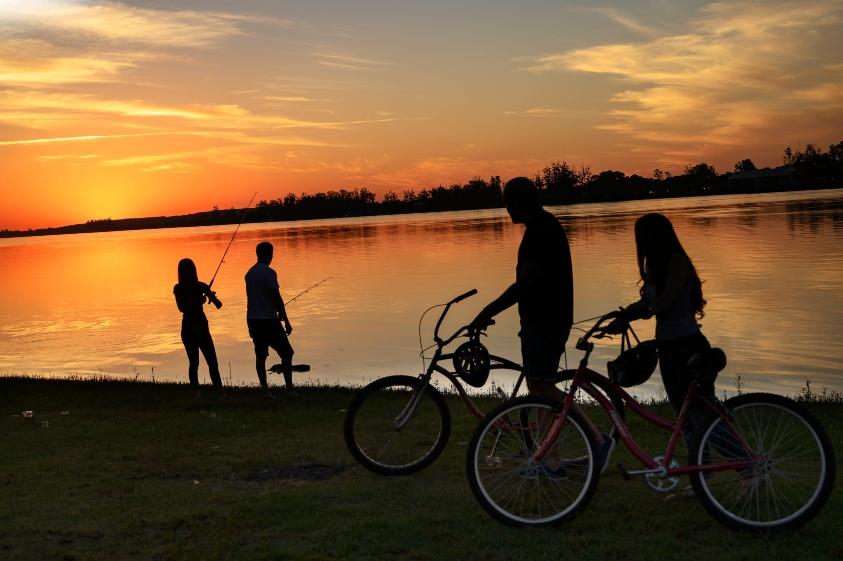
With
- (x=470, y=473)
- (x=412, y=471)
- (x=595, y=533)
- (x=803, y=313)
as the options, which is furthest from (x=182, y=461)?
(x=803, y=313)

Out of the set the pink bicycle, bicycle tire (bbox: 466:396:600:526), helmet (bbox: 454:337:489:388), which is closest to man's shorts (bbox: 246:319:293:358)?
helmet (bbox: 454:337:489:388)

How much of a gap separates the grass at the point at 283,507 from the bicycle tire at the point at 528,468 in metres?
0.18

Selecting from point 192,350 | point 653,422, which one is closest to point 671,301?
point 653,422

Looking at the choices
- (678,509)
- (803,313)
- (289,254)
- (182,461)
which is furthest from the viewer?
(289,254)

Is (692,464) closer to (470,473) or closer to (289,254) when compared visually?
(470,473)

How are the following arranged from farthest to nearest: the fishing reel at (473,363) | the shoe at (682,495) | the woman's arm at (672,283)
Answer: the fishing reel at (473,363) → the shoe at (682,495) → the woman's arm at (672,283)

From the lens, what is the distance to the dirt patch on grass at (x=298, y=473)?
7.79 m

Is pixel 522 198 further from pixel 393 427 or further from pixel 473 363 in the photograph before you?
pixel 393 427

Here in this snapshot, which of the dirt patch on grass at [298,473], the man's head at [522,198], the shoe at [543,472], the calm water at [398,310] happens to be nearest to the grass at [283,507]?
the dirt patch on grass at [298,473]

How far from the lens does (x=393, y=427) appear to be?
24.2 ft

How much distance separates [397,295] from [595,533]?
3332cm

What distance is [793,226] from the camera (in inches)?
2798

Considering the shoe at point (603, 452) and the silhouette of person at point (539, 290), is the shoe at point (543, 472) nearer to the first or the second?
the shoe at point (603, 452)

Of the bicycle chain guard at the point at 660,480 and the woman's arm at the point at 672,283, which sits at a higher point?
the woman's arm at the point at 672,283
